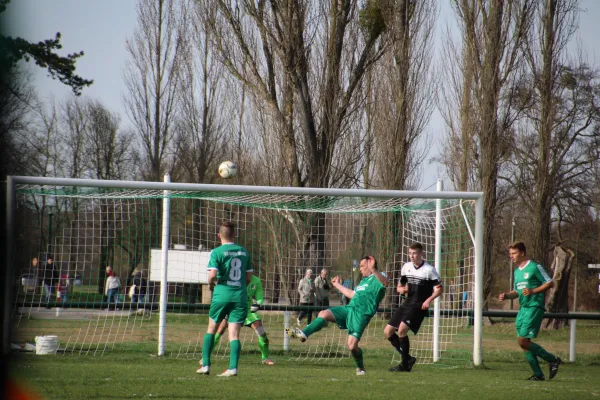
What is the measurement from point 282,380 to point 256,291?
10.1 feet

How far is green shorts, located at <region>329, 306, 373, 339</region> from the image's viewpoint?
942 cm

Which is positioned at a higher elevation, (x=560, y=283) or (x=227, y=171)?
(x=227, y=171)

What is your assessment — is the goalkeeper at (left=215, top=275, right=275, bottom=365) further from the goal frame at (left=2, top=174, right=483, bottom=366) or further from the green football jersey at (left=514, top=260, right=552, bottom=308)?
the green football jersey at (left=514, top=260, right=552, bottom=308)

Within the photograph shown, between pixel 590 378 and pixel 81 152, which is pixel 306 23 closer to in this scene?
pixel 590 378

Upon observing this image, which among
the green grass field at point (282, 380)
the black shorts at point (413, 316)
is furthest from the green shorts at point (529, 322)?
the black shorts at point (413, 316)

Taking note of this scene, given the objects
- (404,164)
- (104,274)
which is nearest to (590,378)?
(104,274)

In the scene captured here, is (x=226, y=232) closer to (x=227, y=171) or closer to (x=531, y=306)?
(x=227, y=171)

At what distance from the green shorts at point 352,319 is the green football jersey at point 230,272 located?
1.75 metres

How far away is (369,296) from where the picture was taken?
958cm

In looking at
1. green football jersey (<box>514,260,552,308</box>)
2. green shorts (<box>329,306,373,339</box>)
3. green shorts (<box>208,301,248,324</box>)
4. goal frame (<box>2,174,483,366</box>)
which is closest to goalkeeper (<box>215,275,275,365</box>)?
goal frame (<box>2,174,483,366</box>)

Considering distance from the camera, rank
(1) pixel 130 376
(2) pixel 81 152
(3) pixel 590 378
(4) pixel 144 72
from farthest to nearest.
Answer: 1. (4) pixel 144 72
2. (2) pixel 81 152
3. (3) pixel 590 378
4. (1) pixel 130 376

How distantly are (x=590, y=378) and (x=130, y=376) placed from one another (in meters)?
6.48

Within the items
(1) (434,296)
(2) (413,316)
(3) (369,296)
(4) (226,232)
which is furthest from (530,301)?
(4) (226,232)

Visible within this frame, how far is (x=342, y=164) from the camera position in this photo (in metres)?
20.8
